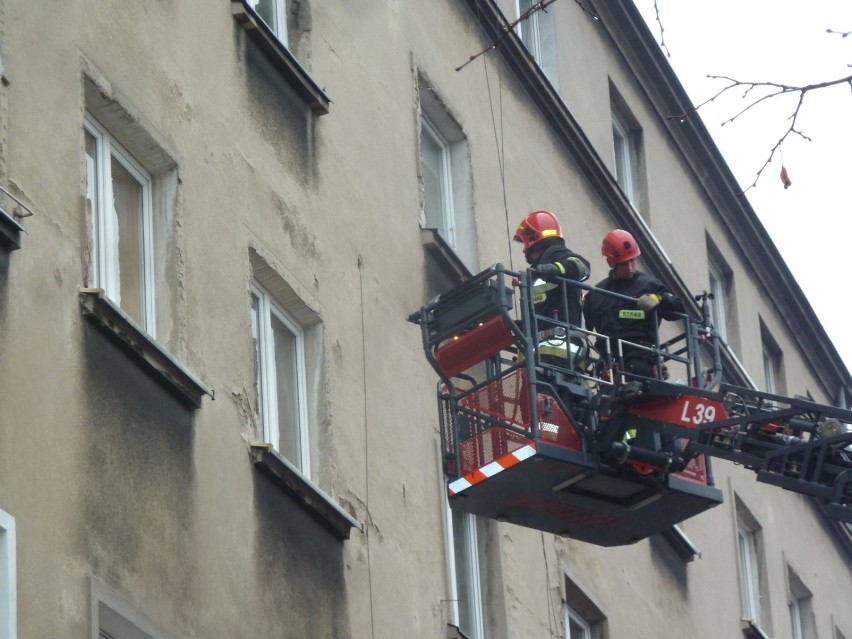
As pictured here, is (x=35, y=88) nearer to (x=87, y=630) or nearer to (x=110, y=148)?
(x=110, y=148)

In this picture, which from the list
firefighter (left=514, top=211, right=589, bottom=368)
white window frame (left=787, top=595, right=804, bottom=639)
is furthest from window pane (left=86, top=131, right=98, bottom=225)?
white window frame (left=787, top=595, right=804, bottom=639)

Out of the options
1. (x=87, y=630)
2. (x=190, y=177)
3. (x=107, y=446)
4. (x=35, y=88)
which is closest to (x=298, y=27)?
(x=190, y=177)

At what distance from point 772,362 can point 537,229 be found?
14132mm

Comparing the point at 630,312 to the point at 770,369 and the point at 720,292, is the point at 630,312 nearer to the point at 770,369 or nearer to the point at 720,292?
the point at 720,292

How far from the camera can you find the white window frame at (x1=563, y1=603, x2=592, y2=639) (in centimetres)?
1748

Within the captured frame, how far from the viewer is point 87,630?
10250 mm

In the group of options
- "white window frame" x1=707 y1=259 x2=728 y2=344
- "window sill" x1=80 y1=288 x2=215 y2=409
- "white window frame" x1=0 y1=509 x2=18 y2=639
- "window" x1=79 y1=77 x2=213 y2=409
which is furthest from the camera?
"white window frame" x1=707 y1=259 x2=728 y2=344

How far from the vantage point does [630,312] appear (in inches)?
560

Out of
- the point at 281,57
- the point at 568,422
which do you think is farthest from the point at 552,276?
the point at 281,57

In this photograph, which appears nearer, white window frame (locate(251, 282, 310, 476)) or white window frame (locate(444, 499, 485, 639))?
white window frame (locate(251, 282, 310, 476))

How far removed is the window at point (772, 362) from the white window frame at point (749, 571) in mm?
3657

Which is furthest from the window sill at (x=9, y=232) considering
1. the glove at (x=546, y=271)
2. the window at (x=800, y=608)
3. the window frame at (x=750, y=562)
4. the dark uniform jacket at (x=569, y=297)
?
the window at (x=800, y=608)

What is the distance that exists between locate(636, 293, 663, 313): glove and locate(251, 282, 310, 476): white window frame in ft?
7.25

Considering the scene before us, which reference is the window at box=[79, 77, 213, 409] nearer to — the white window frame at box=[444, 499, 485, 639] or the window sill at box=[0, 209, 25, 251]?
the window sill at box=[0, 209, 25, 251]
